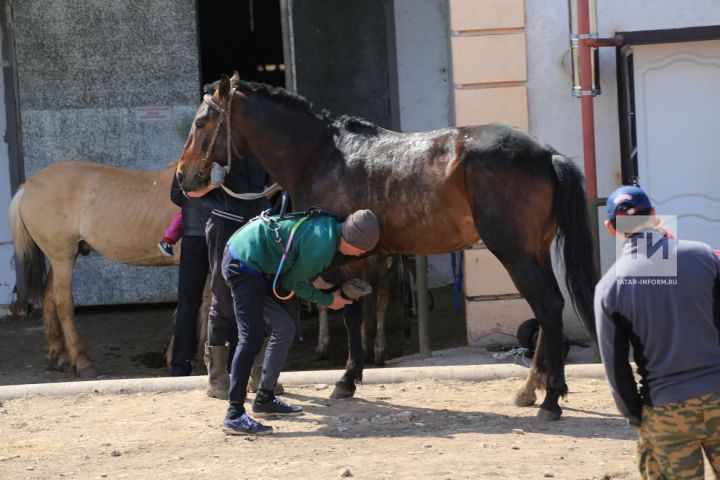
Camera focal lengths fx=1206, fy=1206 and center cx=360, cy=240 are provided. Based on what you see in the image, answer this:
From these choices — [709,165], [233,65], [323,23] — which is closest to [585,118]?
[709,165]

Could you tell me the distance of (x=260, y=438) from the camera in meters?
6.56

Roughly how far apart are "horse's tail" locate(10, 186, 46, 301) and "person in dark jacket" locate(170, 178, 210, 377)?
192 centimetres

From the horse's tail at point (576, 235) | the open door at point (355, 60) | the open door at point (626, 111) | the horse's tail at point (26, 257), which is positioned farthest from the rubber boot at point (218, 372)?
the open door at point (355, 60)

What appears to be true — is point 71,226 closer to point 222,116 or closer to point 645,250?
point 222,116

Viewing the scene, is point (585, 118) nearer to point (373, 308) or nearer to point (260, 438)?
Answer: point (373, 308)

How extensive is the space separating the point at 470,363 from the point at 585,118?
2056mm

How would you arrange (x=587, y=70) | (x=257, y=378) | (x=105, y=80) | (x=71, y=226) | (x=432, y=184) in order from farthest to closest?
(x=105, y=80) < (x=71, y=226) < (x=587, y=70) < (x=257, y=378) < (x=432, y=184)

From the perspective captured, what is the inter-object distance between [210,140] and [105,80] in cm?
517

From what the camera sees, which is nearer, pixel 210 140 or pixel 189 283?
pixel 210 140

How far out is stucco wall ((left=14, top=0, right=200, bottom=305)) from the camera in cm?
1218

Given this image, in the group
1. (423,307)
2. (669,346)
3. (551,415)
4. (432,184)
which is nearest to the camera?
(669,346)

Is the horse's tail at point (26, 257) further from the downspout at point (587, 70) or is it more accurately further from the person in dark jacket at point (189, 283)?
the downspout at point (587, 70)

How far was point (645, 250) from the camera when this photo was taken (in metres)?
4.33

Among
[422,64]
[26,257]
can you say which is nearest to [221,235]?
[26,257]
